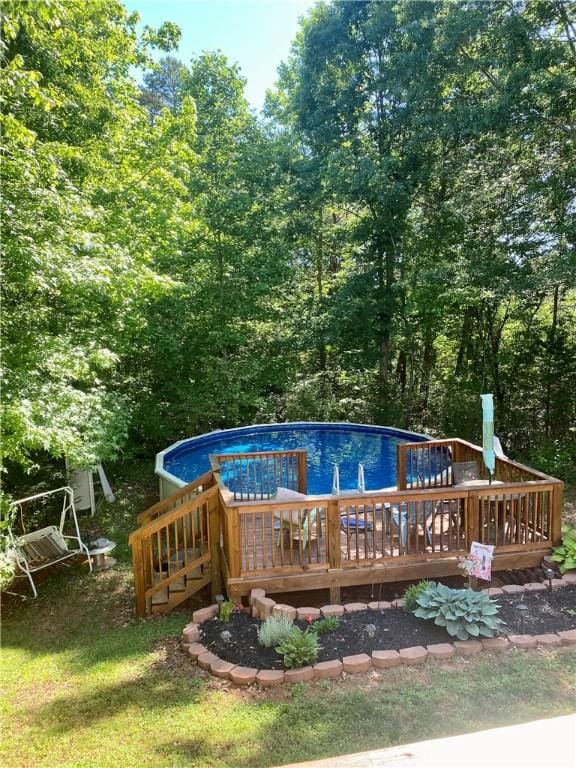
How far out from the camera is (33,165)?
4898 mm

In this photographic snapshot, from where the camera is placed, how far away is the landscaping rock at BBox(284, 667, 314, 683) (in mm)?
3406

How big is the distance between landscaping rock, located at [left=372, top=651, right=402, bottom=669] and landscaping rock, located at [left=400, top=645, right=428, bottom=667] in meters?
0.04

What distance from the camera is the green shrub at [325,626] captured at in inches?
154

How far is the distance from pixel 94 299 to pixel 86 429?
2117 millimetres

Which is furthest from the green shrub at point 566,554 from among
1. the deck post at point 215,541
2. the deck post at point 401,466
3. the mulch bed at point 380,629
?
the deck post at point 215,541

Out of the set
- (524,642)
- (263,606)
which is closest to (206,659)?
(263,606)

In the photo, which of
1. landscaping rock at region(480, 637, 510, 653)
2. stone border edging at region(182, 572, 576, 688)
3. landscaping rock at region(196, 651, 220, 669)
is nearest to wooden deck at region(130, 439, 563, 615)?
stone border edging at region(182, 572, 576, 688)

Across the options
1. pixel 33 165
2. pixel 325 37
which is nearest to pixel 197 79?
pixel 325 37

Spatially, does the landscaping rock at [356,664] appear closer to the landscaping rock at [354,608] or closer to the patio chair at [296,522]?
the landscaping rock at [354,608]

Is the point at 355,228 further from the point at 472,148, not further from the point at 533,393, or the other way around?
the point at 533,393

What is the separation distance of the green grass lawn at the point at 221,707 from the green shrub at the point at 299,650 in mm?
188

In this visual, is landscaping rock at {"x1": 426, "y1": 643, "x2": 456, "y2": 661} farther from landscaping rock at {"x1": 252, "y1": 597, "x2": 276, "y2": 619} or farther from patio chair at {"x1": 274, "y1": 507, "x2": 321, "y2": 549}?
patio chair at {"x1": 274, "y1": 507, "x2": 321, "y2": 549}

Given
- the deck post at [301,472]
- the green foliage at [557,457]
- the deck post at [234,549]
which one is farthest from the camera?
the green foliage at [557,457]

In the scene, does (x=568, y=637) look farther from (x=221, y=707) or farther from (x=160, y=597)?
(x=160, y=597)
